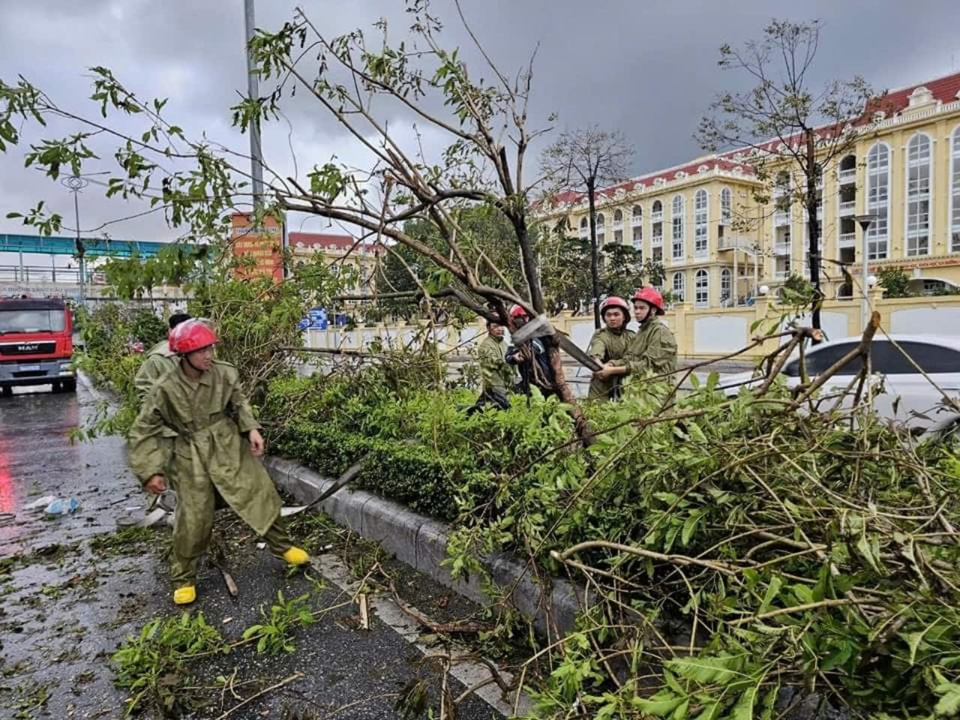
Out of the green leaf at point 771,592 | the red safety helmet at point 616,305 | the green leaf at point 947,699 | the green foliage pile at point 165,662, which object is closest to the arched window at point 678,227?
the red safety helmet at point 616,305

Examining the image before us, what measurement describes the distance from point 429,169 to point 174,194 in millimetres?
1525

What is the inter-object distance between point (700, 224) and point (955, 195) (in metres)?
21.0

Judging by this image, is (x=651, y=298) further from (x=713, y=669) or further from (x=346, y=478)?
(x=713, y=669)

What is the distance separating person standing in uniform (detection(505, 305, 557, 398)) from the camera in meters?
3.87

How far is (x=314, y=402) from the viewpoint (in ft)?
18.7

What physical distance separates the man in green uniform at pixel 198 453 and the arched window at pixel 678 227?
64.3 meters

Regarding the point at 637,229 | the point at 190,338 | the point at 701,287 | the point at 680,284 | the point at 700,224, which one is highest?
the point at 637,229

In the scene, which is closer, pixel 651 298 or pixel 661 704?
pixel 661 704

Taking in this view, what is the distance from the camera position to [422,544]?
3.97 m

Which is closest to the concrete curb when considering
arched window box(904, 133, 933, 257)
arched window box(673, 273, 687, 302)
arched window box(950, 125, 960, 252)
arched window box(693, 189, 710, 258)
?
arched window box(950, 125, 960, 252)

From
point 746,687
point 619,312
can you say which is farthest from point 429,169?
point 746,687

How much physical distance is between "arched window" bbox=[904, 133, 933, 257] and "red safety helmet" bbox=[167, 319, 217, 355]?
53711 mm

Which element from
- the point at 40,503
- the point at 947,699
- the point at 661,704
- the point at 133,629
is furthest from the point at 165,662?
the point at 40,503

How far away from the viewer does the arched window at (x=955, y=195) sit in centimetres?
4397
